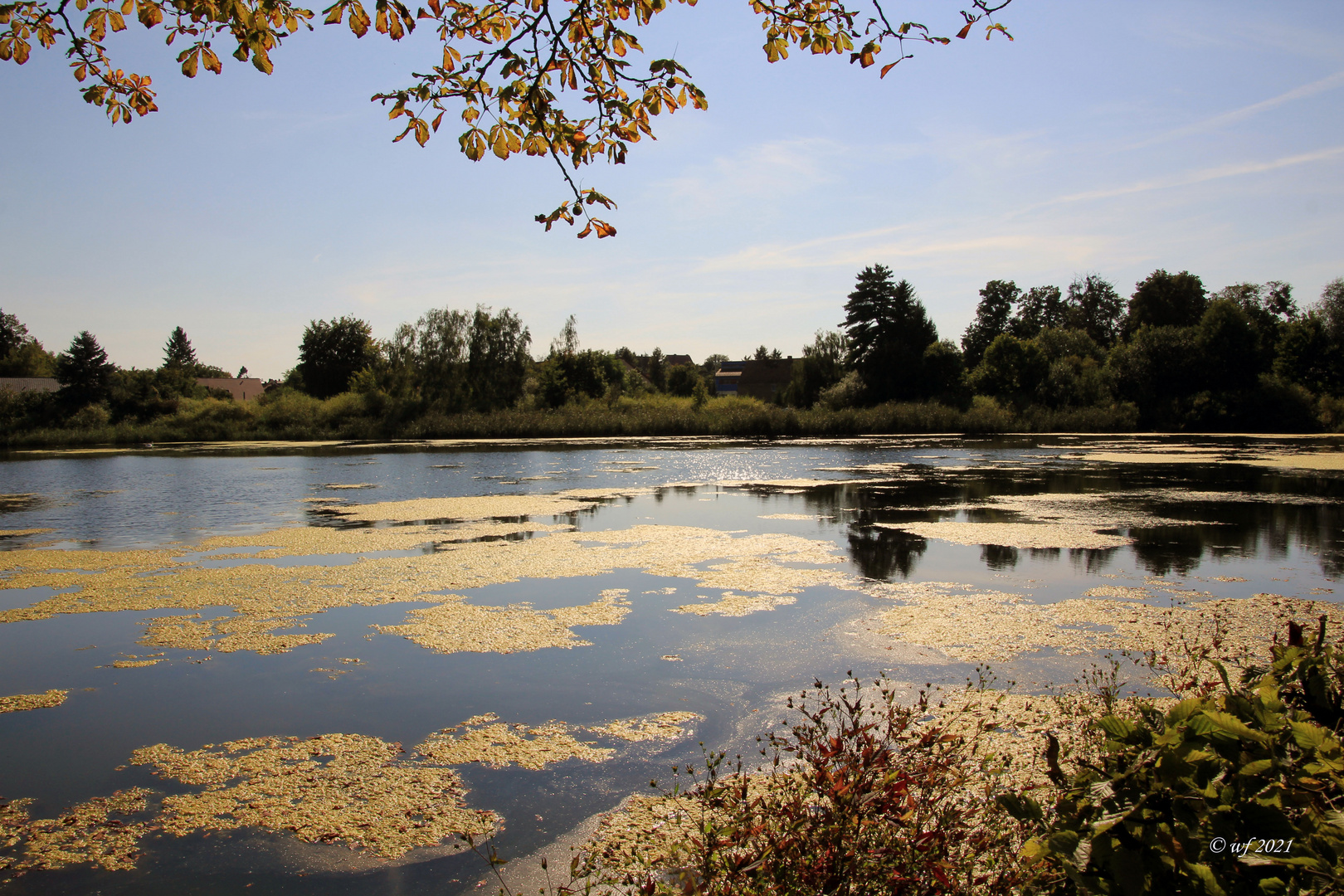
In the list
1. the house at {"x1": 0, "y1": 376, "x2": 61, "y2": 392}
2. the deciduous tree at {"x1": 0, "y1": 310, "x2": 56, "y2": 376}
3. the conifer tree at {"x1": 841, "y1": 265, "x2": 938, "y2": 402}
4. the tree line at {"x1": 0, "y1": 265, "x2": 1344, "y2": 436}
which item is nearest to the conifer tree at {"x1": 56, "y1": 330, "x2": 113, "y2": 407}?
the tree line at {"x1": 0, "y1": 265, "x2": 1344, "y2": 436}

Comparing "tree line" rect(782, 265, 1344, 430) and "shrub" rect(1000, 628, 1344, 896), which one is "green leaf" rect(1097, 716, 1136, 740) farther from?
"tree line" rect(782, 265, 1344, 430)

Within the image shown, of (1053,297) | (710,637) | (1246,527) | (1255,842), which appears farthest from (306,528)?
(1053,297)

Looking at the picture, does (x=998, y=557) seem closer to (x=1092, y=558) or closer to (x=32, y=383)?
(x=1092, y=558)

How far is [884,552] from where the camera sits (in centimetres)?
859

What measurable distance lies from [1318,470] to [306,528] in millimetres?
19034

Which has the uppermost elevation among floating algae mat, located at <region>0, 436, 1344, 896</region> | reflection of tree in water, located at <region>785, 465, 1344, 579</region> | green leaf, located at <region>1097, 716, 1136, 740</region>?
green leaf, located at <region>1097, 716, 1136, 740</region>

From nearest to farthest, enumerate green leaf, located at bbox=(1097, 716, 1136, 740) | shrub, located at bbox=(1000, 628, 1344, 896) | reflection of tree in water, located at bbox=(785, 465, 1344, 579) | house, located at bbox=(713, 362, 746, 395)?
shrub, located at bbox=(1000, 628, 1344, 896) < green leaf, located at bbox=(1097, 716, 1136, 740) < reflection of tree in water, located at bbox=(785, 465, 1344, 579) < house, located at bbox=(713, 362, 746, 395)

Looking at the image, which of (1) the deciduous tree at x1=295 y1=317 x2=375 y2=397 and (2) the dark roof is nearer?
(1) the deciduous tree at x1=295 y1=317 x2=375 y2=397

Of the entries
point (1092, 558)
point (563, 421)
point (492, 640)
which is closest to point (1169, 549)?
point (1092, 558)

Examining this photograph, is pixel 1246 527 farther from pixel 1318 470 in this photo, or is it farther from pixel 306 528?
pixel 306 528

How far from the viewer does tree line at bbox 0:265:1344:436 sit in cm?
3403

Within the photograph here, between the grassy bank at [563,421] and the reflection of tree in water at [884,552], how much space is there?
2472 cm

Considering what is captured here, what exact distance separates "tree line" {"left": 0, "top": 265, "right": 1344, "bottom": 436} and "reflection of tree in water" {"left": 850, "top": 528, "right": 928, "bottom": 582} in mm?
27775

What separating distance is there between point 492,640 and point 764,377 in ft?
233
